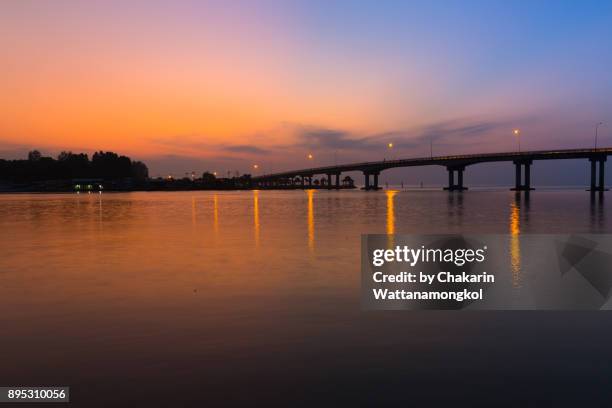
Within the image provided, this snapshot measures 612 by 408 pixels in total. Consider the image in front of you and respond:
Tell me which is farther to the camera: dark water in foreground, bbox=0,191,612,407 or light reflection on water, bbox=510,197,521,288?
light reflection on water, bbox=510,197,521,288

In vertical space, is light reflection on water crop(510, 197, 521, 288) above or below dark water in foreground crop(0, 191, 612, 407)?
below

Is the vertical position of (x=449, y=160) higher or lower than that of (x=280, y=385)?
higher

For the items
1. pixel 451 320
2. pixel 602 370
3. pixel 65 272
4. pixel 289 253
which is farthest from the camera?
pixel 289 253

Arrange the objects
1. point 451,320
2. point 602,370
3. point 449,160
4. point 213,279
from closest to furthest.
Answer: point 602,370
point 451,320
point 213,279
point 449,160

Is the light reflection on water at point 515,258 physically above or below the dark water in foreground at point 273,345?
below

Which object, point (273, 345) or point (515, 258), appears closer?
point (273, 345)

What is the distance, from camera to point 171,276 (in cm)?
1688

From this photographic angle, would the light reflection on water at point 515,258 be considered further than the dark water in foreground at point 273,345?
Yes

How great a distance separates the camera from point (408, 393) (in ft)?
22.8

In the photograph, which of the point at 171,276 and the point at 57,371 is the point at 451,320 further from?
the point at 171,276

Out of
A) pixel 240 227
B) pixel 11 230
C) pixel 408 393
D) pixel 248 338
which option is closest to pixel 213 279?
pixel 248 338

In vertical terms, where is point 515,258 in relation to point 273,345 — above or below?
below

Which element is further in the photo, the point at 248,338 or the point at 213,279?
the point at 213,279

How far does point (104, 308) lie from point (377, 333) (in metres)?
6.87
